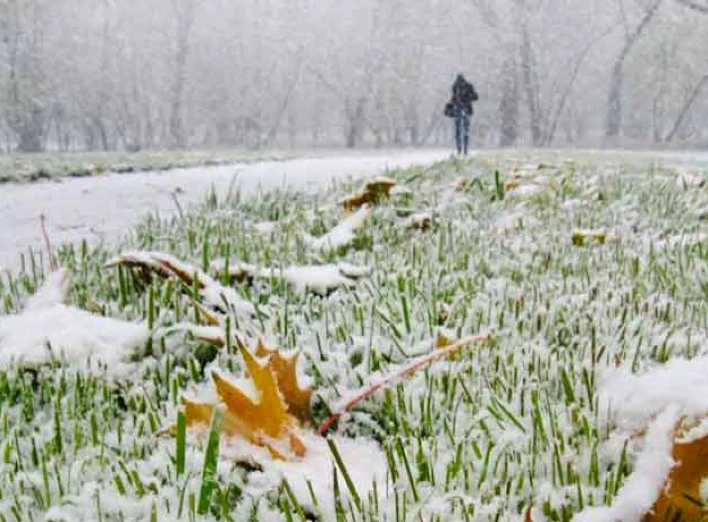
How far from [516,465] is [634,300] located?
0.91 metres

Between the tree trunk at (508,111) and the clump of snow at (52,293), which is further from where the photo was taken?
the tree trunk at (508,111)

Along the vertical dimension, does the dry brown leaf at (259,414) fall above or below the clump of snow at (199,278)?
below

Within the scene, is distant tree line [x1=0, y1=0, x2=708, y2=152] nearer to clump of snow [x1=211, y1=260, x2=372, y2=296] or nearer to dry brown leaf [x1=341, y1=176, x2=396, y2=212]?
dry brown leaf [x1=341, y1=176, x2=396, y2=212]

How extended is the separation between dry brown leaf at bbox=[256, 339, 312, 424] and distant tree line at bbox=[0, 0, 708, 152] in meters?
27.4

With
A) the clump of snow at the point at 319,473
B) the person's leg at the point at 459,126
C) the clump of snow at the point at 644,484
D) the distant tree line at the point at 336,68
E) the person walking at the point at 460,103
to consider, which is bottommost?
the clump of snow at the point at 319,473

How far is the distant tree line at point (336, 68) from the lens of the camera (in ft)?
98.6

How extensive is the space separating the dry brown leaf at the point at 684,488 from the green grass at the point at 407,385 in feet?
0.35

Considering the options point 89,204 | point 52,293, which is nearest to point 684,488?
point 52,293

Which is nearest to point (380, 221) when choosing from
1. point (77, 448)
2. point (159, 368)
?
point (159, 368)

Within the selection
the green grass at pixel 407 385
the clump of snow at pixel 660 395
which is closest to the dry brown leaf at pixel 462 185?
the green grass at pixel 407 385

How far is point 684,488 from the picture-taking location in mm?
871

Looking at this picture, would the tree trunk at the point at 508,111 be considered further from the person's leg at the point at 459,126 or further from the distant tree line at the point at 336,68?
the person's leg at the point at 459,126

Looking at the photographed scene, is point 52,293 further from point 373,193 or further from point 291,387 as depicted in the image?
point 373,193

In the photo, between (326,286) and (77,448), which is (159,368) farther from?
(326,286)
